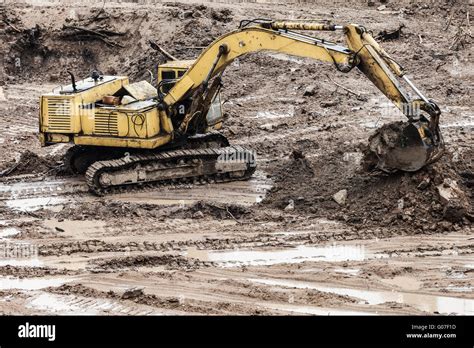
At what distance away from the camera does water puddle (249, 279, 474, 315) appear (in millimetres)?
11273

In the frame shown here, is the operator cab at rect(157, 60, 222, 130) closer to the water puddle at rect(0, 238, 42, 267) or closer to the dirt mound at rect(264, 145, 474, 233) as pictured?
the dirt mound at rect(264, 145, 474, 233)

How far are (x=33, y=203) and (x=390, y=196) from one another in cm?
607

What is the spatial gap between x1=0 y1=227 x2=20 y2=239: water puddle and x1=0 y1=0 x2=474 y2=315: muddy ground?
72mm

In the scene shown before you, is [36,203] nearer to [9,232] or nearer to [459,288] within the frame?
[9,232]

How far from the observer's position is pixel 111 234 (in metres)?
14.4

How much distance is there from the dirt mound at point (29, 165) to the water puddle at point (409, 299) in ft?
23.4

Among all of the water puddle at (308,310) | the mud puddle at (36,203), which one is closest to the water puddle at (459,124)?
the mud puddle at (36,203)

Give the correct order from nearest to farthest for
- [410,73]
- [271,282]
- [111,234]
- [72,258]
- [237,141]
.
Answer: [271,282] < [72,258] < [111,234] < [237,141] < [410,73]

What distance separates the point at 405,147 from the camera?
14383 millimetres

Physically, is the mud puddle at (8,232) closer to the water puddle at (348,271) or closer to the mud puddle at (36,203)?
the mud puddle at (36,203)

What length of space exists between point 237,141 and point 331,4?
9326 millimetres

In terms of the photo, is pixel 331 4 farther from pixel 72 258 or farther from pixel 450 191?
pixel 72 258

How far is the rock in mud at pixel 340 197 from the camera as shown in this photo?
597 inches

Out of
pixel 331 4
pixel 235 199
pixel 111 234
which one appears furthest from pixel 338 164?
pixel 331 4
